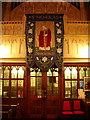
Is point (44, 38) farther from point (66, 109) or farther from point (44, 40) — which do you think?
point (66, 109)

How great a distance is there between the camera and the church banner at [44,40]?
31.0 ft

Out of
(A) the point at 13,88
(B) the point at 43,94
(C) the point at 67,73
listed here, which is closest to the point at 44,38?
(C) the point at 67,73

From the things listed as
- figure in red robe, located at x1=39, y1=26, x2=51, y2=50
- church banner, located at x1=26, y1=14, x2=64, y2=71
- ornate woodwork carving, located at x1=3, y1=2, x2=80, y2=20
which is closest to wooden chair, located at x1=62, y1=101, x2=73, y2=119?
church banner, located at x1=26, y1=14, x2=64, y2=71

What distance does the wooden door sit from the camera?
32.3ft

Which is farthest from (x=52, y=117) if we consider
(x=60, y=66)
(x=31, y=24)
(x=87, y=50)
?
(x=31, y=24)

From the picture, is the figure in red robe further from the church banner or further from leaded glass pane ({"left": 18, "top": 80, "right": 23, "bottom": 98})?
leaded glass pane ({"left": 18, "top": 80, "right": 23, "bottom": 98})

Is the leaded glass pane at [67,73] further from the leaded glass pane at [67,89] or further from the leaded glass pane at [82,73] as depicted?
the leaded glass pane at [82,73]

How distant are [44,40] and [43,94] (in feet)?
8.18

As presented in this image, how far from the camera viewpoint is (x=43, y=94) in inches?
387

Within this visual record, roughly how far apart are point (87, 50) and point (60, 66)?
154 centimetres

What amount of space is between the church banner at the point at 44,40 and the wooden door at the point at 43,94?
68 centimetres

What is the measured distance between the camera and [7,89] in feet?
33.0

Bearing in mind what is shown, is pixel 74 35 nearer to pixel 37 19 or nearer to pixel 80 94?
pixel 37 19

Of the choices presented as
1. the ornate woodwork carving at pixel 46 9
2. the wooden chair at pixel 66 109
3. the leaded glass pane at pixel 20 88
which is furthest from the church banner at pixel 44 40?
the wooden chair at pixel 66 109
